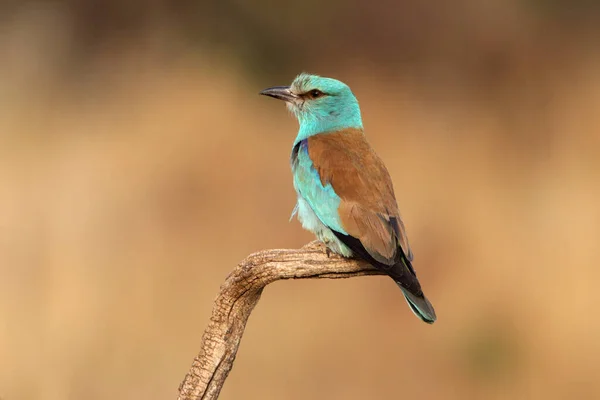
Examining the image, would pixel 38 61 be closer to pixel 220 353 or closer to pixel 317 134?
pixel 317 134

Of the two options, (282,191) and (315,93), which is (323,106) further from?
(282,191)

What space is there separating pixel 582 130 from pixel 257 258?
3250 mm

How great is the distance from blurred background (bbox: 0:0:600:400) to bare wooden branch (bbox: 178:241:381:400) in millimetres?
1958

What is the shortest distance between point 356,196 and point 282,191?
81.4 inches

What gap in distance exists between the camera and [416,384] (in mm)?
4918

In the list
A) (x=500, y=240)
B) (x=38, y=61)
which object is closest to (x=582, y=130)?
(x=500, y=240)

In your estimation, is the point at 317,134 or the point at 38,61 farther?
the point at 38,61

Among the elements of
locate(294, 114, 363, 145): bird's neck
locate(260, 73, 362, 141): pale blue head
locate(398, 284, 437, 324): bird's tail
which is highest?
locate(260, 73, 362, 141): pale blue head

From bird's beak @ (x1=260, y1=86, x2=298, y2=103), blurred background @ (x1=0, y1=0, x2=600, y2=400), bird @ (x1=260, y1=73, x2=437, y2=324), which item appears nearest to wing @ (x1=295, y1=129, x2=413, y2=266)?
bird @ (x1=260, y1=73, x2=437, y2=324)

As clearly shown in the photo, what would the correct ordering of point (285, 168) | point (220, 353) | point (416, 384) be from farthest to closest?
1. point (285, 168)
2. point (416, 384)
3. point (220, 353)

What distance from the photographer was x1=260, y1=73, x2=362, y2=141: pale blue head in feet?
12.1

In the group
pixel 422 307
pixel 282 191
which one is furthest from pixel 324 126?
pixel 282 191

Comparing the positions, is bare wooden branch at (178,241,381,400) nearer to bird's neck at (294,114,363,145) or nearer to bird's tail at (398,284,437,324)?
bird's tail at (398,284,437,324)

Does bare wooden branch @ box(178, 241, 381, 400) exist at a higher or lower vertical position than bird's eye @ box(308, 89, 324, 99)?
lower
